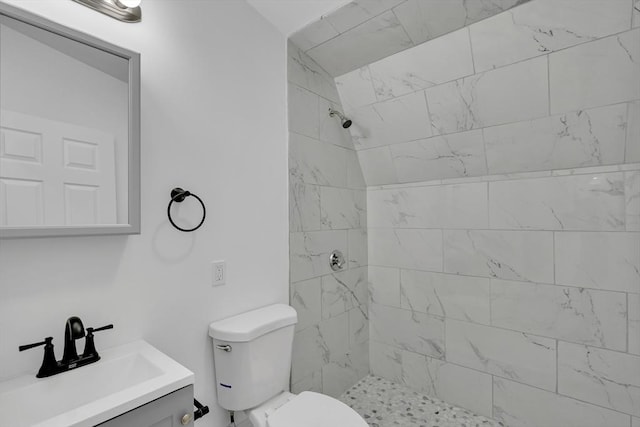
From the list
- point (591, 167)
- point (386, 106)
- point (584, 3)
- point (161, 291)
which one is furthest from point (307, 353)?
point (584, 3)

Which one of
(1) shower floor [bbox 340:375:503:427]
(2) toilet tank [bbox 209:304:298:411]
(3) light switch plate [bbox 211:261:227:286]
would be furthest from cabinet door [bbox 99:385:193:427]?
(1) shower floor [bbox 340:375:503:427]

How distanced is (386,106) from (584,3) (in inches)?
41.4

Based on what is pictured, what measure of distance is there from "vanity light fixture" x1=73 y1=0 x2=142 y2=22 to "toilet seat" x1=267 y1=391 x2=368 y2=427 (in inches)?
68.7

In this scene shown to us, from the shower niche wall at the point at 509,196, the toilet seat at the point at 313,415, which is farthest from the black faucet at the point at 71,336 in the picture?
the shower niche wall at the point at 509,196

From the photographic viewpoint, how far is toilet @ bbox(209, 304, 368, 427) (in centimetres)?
142

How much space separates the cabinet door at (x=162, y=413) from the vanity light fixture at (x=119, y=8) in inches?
53.8

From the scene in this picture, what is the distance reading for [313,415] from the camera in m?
1.43

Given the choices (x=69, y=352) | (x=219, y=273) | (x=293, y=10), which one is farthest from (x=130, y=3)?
(x=69, y=352)

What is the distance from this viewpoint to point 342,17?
1.76 metres

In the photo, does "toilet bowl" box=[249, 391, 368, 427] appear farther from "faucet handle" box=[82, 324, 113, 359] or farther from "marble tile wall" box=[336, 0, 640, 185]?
"marble tile wall" box=[336, 0, 640, 185]

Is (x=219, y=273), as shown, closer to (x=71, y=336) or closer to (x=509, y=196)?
(x=71, y=336)

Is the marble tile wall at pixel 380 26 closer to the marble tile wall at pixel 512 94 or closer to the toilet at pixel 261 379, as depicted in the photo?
the marble tile wall at pixel 512 94

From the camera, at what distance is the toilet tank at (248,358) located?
1468mm

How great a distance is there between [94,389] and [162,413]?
0.31m
